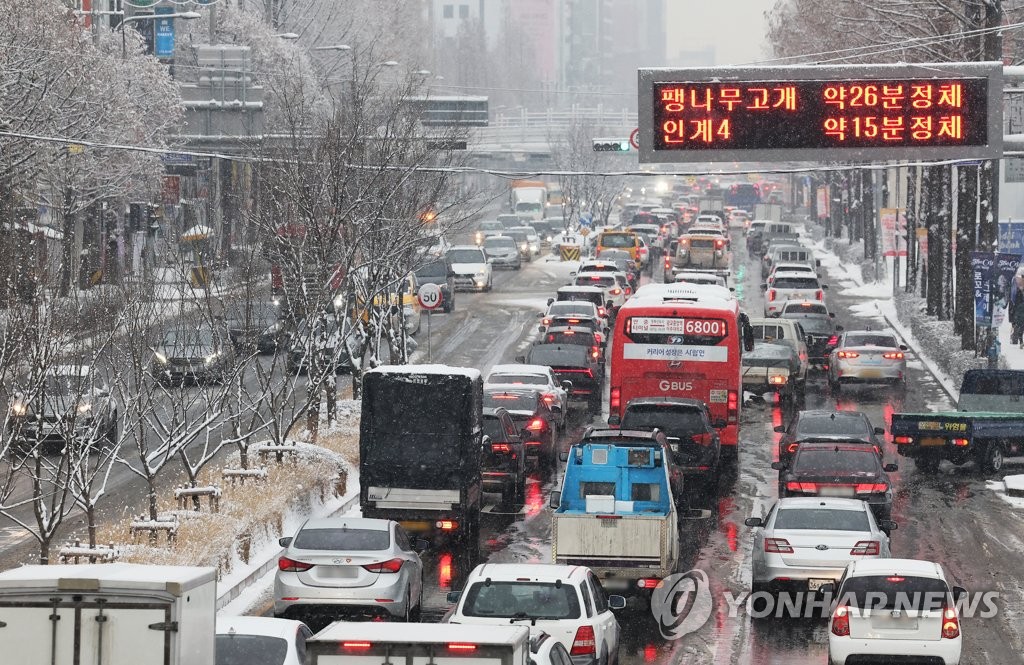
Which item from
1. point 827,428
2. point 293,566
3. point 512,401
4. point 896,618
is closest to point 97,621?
point 293,566

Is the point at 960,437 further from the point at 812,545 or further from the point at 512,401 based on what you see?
the point at 812,545

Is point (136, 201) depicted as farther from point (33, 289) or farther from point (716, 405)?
point (33, 289)

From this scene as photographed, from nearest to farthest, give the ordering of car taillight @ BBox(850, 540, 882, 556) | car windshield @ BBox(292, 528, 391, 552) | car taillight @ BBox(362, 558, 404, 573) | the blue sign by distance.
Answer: car taillight @ BBox(362, 558, 404, 573), car windshield @ BBox(292, 528, 391, 552), car taillight @ BBox(850, 540, 882, 556), the blue sign

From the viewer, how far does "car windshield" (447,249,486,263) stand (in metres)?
69.2

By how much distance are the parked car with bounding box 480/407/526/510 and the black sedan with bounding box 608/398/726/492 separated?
1865 millimetres

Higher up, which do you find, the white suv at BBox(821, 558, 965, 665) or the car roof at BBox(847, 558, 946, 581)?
the car roof at BBox(847, 558, 946, 581)

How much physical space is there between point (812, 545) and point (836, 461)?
19.3 ft

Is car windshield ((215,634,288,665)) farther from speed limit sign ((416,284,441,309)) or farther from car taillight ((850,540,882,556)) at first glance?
speed limit sign ((416,284,441,309))

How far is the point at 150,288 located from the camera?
26.2 m

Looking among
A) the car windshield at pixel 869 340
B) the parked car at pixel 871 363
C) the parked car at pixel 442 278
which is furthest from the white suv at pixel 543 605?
the parked car at pixel 442 278

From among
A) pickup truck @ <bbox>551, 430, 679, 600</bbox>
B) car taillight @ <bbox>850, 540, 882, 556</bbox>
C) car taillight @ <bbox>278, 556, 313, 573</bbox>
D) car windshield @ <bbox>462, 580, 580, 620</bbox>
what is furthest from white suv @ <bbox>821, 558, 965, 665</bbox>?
car taillight @ <bbox>278, 556, 313, 573</bbox>

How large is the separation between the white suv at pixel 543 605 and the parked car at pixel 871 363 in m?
26.5

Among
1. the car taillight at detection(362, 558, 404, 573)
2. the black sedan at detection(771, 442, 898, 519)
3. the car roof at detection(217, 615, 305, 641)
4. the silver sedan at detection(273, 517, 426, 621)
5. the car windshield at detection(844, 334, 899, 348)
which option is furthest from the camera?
the car windshield at detection(844, 334, 899, 348)

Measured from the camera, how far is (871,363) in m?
42.3
